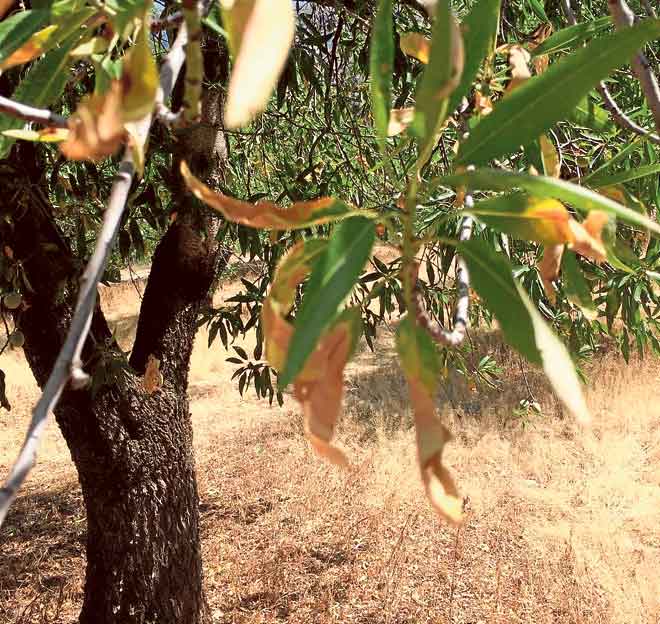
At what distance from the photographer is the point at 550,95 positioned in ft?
1.31

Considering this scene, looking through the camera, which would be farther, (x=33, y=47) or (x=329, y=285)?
(x=33, y=47)

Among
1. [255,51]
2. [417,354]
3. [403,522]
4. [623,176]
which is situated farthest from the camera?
[403,522]

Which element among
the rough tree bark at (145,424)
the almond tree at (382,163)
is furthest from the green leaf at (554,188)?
the rough tree bark at (145,424)

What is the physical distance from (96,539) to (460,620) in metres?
1.58

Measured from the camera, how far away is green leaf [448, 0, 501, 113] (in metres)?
0.44

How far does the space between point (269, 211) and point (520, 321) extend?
0.16 m

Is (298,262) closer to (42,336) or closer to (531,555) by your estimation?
(42,336)

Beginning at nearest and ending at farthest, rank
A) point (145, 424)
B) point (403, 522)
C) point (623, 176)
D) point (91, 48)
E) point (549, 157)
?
point (91, 48)
point (549, 157)
point (623, 176)
point (145, 424)
point (403, 522)

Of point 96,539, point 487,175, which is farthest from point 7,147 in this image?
point 96,539

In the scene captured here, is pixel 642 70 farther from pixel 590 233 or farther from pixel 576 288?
pixel 590 233

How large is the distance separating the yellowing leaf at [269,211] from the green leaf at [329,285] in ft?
0.05

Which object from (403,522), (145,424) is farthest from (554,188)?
(403,522)

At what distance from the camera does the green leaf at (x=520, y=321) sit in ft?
1.05

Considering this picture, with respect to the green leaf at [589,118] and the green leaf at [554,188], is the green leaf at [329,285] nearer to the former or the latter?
the green leaf at [554,188]
